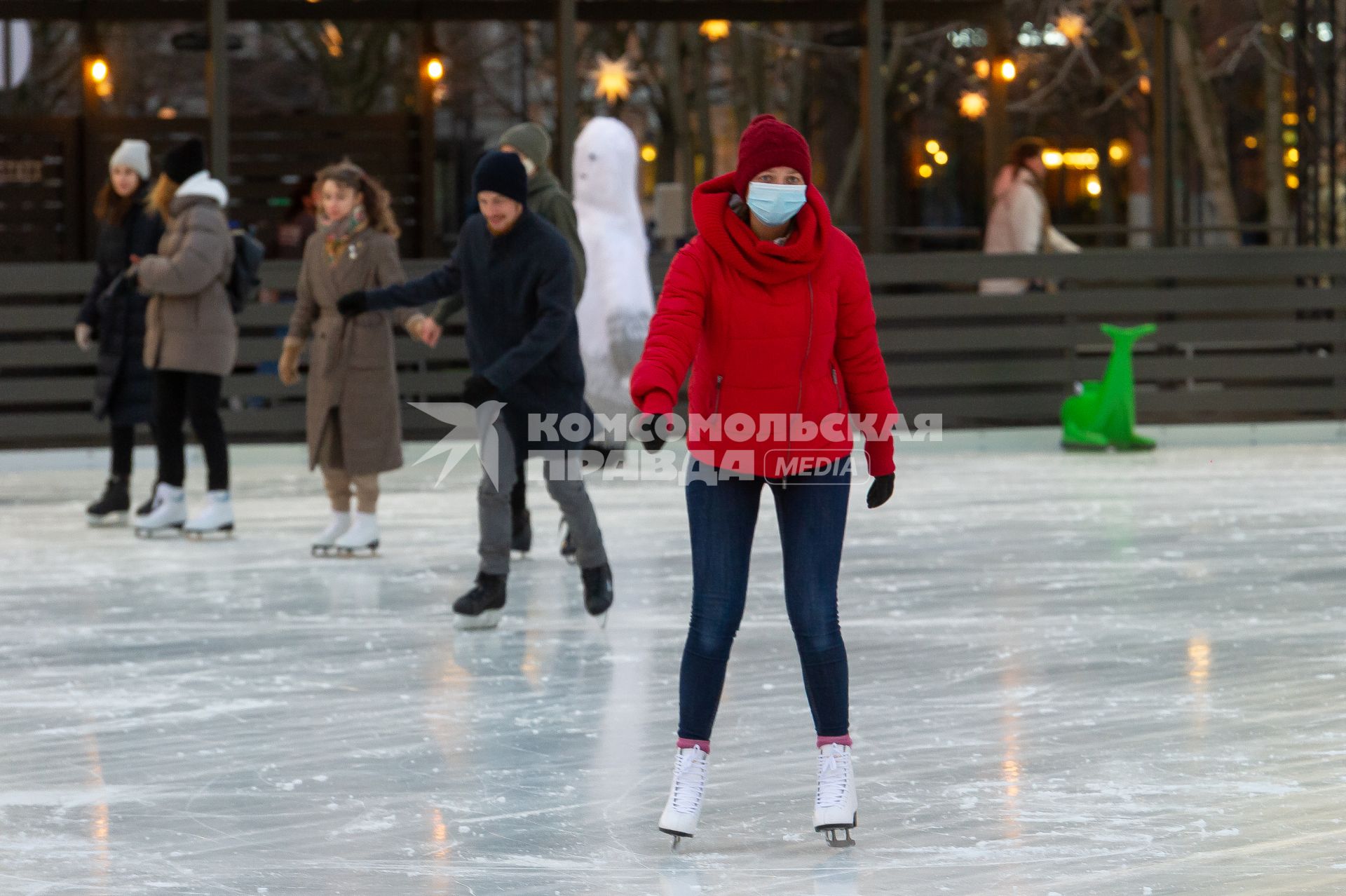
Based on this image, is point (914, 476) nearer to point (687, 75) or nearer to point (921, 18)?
point (921, 18)

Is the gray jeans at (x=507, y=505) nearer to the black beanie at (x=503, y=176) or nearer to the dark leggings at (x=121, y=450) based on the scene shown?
the black beanie at (x=503, y=176)

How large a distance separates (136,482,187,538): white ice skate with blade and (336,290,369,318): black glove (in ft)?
8.20

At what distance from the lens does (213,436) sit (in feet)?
31.5

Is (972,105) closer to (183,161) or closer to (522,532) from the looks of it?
(183,161)

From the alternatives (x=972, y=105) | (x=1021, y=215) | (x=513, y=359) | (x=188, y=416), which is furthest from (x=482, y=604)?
(x=972, y=105)

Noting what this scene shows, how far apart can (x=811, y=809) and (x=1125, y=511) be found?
601 centimetres

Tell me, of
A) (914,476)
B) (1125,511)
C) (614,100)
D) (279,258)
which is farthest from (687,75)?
(1125,511)

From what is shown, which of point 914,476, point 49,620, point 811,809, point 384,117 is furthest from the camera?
point 384,117

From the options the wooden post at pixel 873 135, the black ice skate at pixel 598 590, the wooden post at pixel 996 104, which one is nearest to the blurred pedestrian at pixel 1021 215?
the wooden post at pixel 873 135

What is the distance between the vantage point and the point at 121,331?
993 centimetres

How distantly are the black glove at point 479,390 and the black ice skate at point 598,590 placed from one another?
0.76m

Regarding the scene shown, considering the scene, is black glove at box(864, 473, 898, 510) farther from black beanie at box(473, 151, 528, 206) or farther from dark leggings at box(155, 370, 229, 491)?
dark leggings at box(155, 370, 229, 491)

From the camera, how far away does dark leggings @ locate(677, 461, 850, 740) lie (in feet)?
14.9

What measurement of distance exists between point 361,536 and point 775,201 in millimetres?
4967
